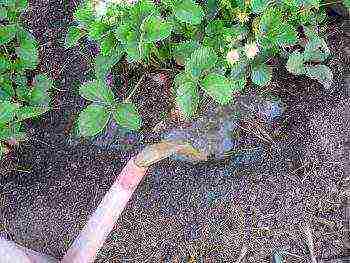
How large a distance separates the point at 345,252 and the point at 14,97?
99 cm

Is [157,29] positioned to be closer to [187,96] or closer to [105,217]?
[187,96]

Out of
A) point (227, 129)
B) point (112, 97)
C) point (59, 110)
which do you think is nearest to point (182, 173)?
point (227, 129)

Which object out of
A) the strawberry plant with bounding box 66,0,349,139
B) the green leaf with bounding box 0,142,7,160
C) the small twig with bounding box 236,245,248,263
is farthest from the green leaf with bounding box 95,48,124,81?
the small twig with bounding box 236,245,248,263

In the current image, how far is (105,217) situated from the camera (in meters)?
1.66

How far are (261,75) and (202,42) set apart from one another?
182 millimetres

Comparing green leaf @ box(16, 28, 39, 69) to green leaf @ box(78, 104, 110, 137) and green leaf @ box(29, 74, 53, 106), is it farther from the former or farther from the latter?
green leaf @ box(78, 104, 110, 137)

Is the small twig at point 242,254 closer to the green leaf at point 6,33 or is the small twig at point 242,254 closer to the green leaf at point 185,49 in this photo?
the green leaf at point 185,49

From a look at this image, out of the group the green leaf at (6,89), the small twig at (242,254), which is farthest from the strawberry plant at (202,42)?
the small twig at (242,254)

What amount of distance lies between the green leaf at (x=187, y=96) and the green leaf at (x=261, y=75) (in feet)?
0.62

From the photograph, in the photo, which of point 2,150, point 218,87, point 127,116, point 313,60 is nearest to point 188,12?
point 218,87

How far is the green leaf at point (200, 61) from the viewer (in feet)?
5.06

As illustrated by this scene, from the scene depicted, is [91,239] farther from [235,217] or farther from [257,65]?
[257,65]

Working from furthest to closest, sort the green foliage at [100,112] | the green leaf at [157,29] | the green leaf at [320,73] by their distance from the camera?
the green leaf at [320,73] < the green foliage at [100,112] < the green leaf at [157,29]

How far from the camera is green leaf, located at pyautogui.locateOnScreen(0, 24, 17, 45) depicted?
1641mm
